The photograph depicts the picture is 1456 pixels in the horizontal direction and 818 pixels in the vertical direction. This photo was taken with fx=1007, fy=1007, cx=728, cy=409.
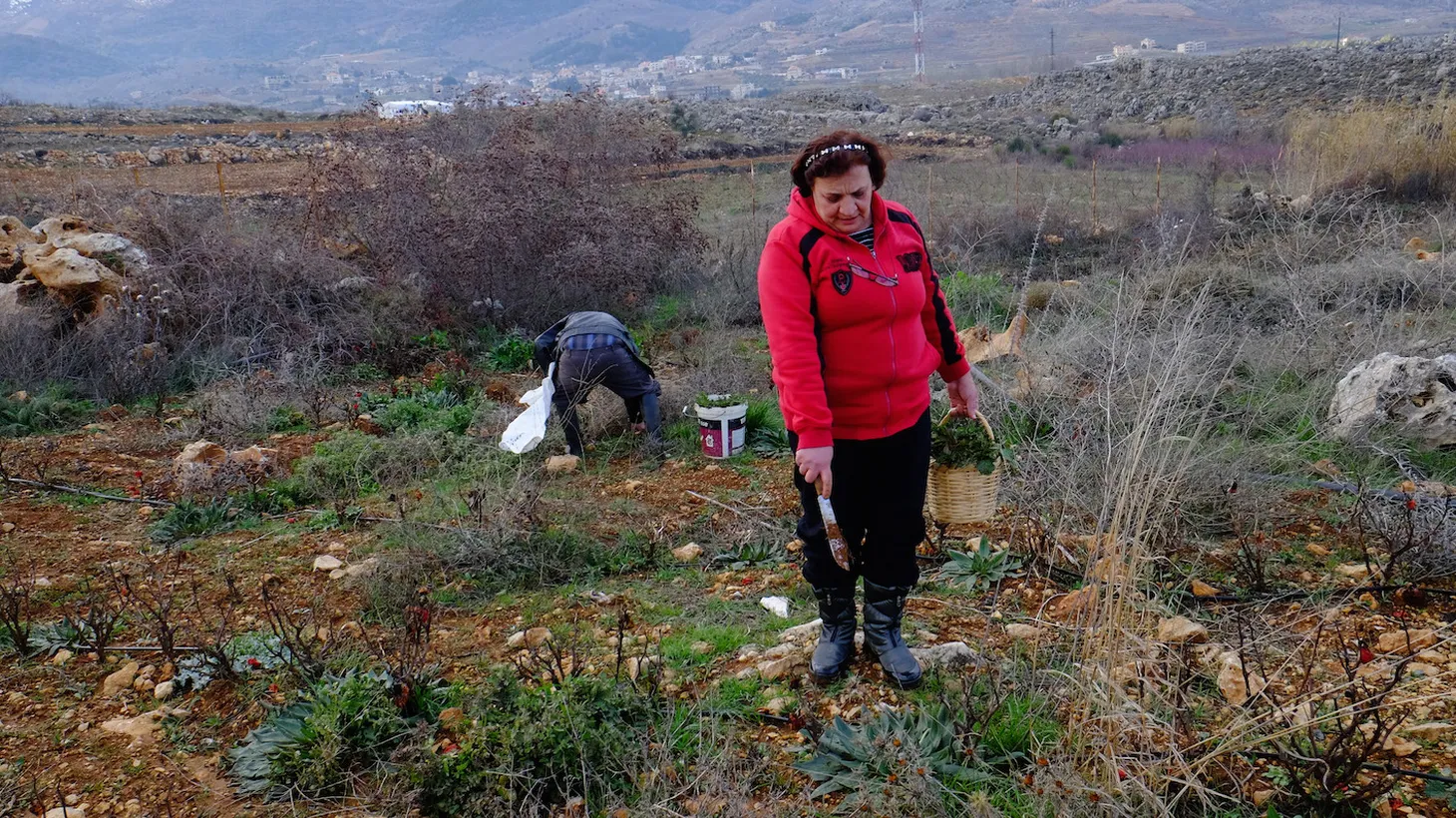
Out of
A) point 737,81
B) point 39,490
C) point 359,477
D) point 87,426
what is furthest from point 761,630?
point 737,81

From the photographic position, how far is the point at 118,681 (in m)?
3.32

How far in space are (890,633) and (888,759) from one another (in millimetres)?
559

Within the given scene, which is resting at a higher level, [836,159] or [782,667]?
[836,159]

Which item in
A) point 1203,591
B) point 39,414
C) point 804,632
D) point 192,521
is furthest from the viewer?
point 39,414

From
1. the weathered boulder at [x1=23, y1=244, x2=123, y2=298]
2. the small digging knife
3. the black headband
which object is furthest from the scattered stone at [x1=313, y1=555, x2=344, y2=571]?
the weathered boulder at [x1=23, y1=244, x2=123, y2=298]

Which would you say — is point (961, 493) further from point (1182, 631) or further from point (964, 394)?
point (1182, 631)

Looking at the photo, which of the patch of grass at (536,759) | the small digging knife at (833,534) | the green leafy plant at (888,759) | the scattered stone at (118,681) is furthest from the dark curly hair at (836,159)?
the scattered stone at (118,681)

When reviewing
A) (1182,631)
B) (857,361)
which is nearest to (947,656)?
(1182,631)

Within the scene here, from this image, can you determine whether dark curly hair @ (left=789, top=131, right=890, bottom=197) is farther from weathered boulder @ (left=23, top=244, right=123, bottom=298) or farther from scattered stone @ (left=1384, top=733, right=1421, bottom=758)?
weathered boulder @ (left=23, top=244, right=123, bottom=298)

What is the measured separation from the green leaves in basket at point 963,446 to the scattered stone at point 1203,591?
2.67ft

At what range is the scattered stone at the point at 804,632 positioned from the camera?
3.36 metres

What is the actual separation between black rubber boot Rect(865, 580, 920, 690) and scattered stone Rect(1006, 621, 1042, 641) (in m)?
0.43

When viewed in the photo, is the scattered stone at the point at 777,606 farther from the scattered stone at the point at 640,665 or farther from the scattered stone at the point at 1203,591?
the scattered stone at the point at 1203,591

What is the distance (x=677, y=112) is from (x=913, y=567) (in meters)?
28.6
